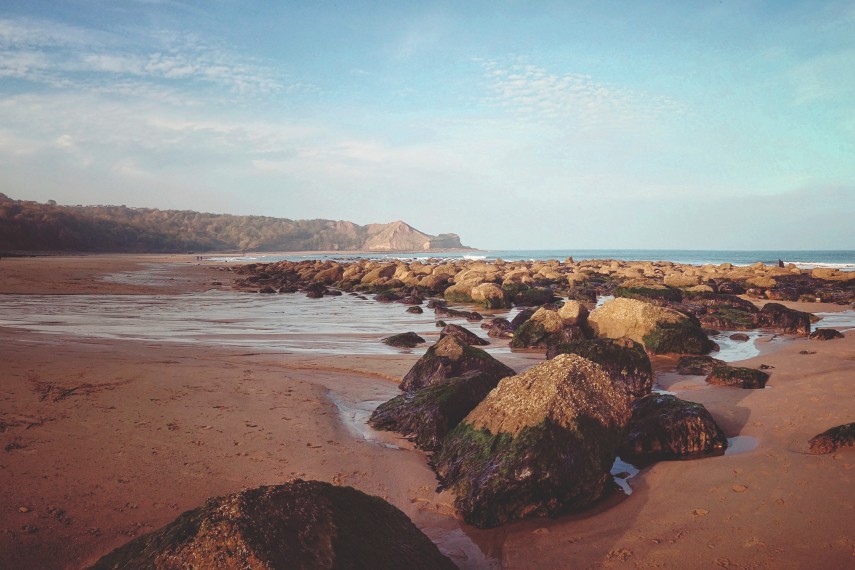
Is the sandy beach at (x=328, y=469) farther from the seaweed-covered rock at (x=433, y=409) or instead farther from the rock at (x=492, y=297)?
the rock at (x=492, y=297)

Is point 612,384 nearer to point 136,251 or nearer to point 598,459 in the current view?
point 598,459

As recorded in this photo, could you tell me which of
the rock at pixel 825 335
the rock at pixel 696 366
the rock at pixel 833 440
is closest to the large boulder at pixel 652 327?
the rock at pixel 696 366

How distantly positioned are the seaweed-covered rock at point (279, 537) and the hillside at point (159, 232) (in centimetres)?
8126

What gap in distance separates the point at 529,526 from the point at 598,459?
2.88 ft

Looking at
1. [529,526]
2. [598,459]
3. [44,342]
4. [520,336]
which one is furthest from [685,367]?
[44,342]

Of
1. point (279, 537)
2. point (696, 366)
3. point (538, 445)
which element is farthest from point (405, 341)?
point (279, 537)

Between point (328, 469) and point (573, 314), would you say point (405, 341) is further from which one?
point (328, 469)

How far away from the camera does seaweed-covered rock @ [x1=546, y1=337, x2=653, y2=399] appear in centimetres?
732

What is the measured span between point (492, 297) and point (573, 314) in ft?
26.2

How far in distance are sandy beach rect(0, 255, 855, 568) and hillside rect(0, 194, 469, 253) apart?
253ft

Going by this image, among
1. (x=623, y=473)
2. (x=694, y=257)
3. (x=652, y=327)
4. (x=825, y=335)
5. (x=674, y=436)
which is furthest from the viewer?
(x=694, y=257)

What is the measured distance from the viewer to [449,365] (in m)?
7.17

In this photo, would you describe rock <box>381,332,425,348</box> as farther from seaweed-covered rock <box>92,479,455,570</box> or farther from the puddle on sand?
seaweed-covered rock <box>92,479,455,570</box>

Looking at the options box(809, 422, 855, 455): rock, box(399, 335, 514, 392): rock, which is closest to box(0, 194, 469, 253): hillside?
box(399, 335, 514, 392): rock
